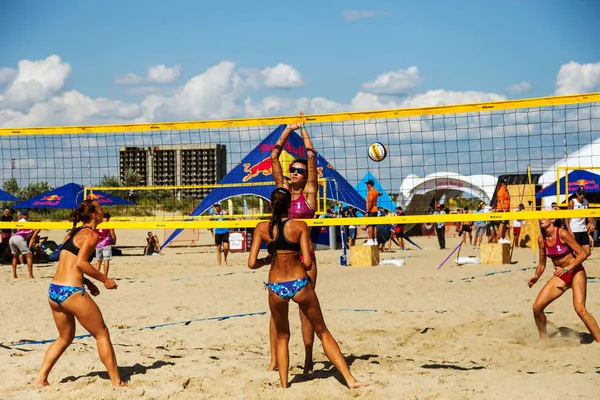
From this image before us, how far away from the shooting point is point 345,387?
17.3 ft

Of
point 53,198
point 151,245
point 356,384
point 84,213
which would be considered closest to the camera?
point 356,384

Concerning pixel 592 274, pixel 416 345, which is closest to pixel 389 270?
pixel 592 274

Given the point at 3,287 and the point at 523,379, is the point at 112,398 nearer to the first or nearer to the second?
the point at 523,379

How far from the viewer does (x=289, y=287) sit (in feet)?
16.5

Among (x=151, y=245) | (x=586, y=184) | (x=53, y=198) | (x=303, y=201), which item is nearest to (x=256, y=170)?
(x=151, y=245)

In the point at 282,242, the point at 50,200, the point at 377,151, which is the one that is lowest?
the point at 282,242

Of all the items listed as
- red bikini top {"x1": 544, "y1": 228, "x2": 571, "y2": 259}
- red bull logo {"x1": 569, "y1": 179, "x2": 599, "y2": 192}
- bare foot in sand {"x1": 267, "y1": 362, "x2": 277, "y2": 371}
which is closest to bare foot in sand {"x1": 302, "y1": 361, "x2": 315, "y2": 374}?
bare foot in sand {"x1": 267, "y1": 362, "x2": 277, "y2": 371}

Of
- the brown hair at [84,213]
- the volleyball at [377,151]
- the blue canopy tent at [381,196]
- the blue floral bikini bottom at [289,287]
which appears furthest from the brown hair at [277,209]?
the blue canopy tent at [381,196]

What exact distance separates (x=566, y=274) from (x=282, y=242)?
2.89 meters

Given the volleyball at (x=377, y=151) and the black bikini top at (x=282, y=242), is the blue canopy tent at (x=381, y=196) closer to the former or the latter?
the volleyball at (x=377, y=151)

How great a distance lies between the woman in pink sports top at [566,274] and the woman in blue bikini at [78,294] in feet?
11.9

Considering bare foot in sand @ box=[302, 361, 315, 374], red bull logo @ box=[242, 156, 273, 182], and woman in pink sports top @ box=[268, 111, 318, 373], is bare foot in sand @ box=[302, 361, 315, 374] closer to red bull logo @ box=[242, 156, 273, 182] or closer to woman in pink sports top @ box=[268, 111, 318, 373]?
woman in pink sports top @ box=[268, 111, 318, 373]

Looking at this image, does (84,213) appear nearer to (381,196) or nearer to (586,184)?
(586,184)

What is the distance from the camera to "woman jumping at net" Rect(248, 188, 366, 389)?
199 inches
